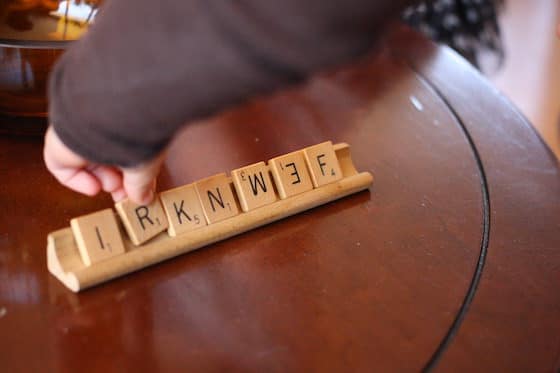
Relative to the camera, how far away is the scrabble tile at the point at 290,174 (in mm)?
706

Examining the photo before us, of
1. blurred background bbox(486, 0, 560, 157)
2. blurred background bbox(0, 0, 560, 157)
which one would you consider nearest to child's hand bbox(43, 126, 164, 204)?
blurred background bbox(0, 0, 560, 157)

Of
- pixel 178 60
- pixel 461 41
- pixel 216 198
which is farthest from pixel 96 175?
pixel 461 41

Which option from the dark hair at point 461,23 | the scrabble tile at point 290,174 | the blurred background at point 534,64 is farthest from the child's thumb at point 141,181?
the blurred background at point 534,64

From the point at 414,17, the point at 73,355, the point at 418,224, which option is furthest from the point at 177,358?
the point at 414,17

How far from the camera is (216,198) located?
0.68 metres

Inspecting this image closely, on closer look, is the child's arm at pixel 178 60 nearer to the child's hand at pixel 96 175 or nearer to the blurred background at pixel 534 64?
the child's hand at pixel 96 175

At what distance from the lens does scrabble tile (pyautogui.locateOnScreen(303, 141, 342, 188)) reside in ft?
2.39

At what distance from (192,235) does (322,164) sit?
0.17 metres

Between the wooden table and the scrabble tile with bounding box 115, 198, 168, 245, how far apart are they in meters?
0.04

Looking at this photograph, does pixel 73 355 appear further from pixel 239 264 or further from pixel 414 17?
pixel 414 17

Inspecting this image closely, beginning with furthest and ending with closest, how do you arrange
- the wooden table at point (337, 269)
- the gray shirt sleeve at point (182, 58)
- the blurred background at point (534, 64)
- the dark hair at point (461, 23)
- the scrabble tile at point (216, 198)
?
the blurred background at point (534, 64) → the dark hair at point (461, 23) → the scrabble tile at point (216, 198) → the wooden table at point (337, 269) → the gray shirt sleeve at point (182, 58)

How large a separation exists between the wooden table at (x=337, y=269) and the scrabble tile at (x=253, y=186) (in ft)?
0.10

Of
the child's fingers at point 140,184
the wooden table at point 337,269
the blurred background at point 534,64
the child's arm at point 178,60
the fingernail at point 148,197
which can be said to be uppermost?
the child's arm at point 178,60

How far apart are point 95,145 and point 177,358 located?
19 centimetres
